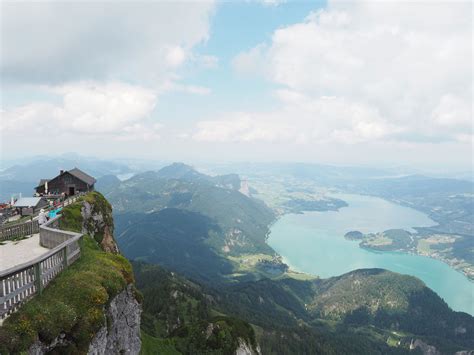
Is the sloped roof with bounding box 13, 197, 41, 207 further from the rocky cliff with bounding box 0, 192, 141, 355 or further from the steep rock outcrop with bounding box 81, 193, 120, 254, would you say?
the rocky cliff with bounding box 0, 192, 141, 355

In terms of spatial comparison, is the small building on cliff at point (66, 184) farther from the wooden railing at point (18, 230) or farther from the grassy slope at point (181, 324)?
the wooden railing at point (18, 230)

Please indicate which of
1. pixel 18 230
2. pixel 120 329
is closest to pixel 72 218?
pixel 18 230

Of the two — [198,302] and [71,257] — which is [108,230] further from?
[198,302]

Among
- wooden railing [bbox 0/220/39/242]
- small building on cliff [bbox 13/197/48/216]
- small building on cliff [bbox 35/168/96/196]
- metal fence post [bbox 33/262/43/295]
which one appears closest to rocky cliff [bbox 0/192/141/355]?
metal fence post [bbox 33/262/43/295]

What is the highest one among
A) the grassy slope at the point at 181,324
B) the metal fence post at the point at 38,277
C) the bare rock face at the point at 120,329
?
the metal fence post at the point at 38,277

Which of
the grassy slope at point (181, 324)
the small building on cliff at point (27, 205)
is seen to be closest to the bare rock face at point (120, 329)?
the grassy slope at point (181, 324)

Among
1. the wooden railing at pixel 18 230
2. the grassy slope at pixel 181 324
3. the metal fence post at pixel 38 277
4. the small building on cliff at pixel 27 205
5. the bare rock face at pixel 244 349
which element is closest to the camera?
the metal fence post at pixel 38 277

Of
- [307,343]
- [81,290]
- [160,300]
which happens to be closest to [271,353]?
[307,343]
